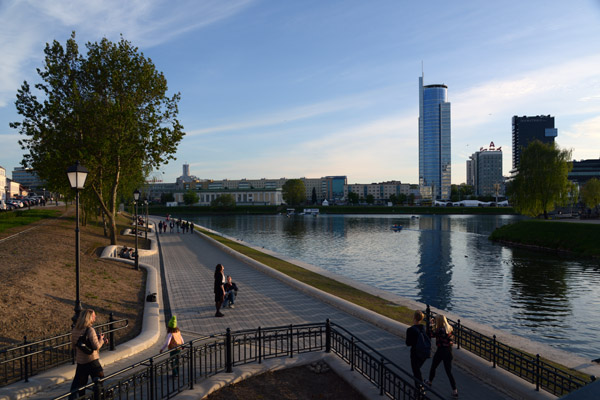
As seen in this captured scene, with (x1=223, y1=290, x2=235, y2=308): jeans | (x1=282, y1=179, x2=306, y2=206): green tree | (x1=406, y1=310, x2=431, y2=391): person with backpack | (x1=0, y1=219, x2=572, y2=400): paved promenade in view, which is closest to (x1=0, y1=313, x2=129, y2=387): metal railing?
(x1=0, y1=219, x2=572, y2=400): paved promenade

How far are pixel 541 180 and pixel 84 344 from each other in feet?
207

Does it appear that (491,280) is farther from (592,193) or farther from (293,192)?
(293,192)

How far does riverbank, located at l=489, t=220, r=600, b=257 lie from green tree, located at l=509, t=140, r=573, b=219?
249 inches

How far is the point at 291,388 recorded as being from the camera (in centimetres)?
839

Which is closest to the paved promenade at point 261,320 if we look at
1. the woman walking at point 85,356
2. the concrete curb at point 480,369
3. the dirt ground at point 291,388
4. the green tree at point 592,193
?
the concrete curb at point 480,369

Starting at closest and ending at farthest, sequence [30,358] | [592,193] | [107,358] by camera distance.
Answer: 1. [30,358]
2. [107,358]
3. [592,193]

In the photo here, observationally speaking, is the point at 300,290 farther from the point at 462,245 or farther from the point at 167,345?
the point at 462,245

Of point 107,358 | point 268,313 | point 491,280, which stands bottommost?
point 491,280

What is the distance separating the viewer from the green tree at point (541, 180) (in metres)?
55.6

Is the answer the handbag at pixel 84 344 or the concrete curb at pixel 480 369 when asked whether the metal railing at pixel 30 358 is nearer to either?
the handbag at pixel 84 344

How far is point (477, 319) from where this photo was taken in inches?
729

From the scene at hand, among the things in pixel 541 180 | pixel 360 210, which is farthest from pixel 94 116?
pixel 360 210

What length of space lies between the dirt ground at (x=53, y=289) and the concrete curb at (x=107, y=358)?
0.43 m

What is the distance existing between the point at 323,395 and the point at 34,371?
21.8ft
